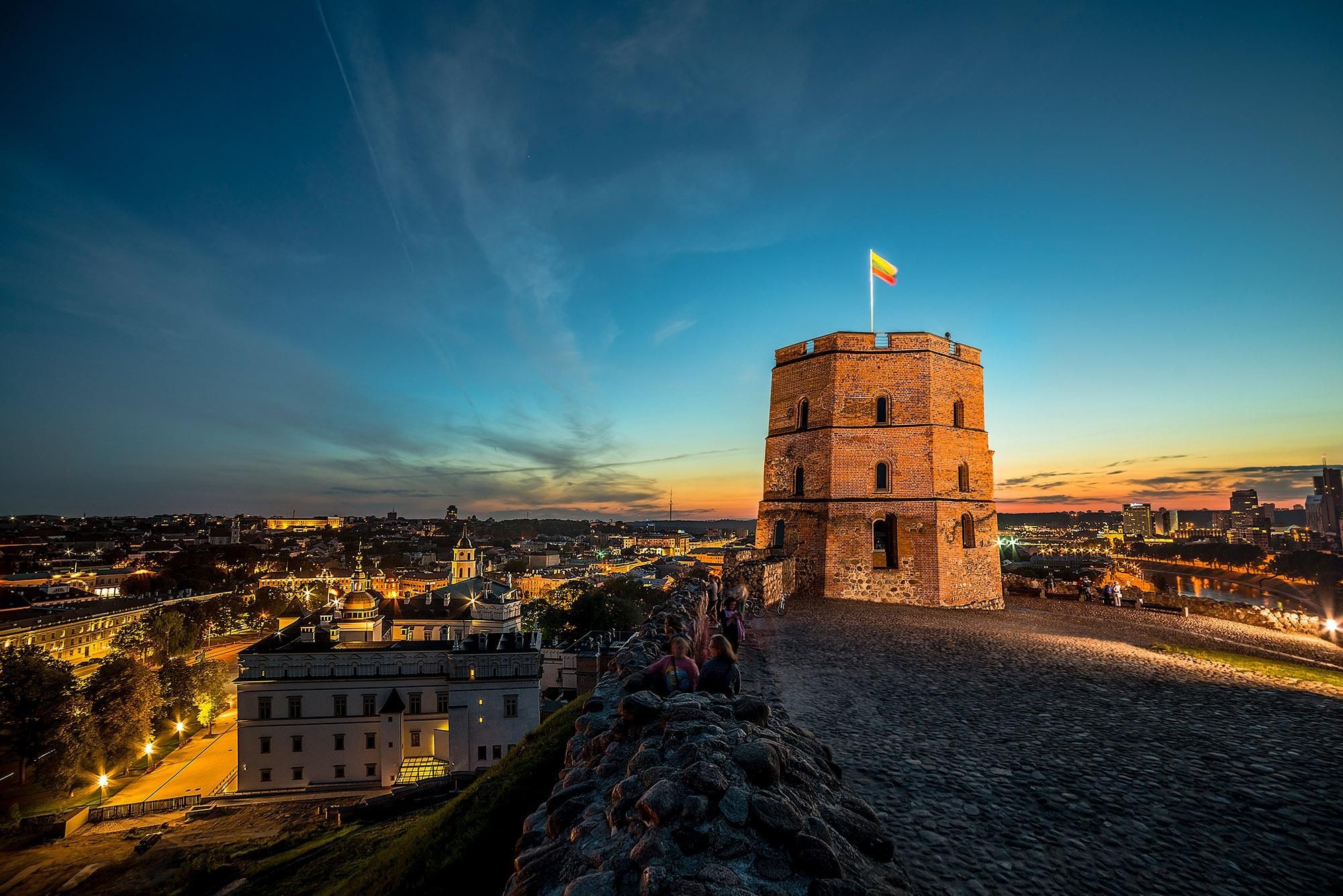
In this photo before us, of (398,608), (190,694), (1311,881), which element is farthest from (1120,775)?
(398,608)

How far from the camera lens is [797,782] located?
12.7 feet

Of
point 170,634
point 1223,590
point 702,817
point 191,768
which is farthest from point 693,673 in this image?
point 1223,590

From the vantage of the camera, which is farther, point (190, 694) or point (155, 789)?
point (190, 694)

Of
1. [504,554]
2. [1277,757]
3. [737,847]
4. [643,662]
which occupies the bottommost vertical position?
[504,554]

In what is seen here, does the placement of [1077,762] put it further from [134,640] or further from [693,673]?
[134,640]

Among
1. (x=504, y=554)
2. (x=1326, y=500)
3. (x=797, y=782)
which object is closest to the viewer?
(x=797, y=782)

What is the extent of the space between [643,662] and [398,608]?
6369 cm

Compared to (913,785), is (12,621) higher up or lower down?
Result: lower down

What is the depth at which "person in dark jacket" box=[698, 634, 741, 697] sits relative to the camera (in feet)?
20.1

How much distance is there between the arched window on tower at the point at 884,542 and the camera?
21688 mm

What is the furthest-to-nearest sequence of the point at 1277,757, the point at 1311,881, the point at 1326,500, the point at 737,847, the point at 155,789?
the point at 1326,500 < the point at 155,789 < the point at 1277,757 < the point at 1311,881 < the point at 737,847

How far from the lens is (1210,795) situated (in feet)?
18.1

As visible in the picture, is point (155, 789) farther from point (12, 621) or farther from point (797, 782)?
point (797, 782)

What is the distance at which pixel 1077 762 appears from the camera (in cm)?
639
